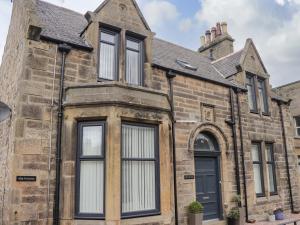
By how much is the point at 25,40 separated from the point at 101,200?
4770 millimetres

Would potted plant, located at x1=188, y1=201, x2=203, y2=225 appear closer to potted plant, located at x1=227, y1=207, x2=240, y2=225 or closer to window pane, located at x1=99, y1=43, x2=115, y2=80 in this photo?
potted plant, located at x1=227, y1=207, x2=240, y2=225

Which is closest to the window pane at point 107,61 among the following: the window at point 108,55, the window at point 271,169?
the window at point 108,55

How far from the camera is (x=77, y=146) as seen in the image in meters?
7.67

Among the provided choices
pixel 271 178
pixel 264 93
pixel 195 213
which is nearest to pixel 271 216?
pixel 271 178

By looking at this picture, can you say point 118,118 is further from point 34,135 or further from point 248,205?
point 248,205

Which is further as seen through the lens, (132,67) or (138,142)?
(132,67)

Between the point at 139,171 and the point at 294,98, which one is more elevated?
the point at 294,98

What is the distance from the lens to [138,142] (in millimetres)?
8086

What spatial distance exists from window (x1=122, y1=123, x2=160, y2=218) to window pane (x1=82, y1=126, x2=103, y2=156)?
65 cm

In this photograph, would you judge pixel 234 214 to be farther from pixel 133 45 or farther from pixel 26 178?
pixel 26 178

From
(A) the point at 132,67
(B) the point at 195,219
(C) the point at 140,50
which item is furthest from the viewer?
(C) the point at 140,50

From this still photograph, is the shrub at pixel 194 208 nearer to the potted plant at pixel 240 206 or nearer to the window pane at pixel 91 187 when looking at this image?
the potted plant at pixel 240 206

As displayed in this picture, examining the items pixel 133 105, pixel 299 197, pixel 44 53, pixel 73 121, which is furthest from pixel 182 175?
pixel 299 197

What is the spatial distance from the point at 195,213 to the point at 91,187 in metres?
3.86
